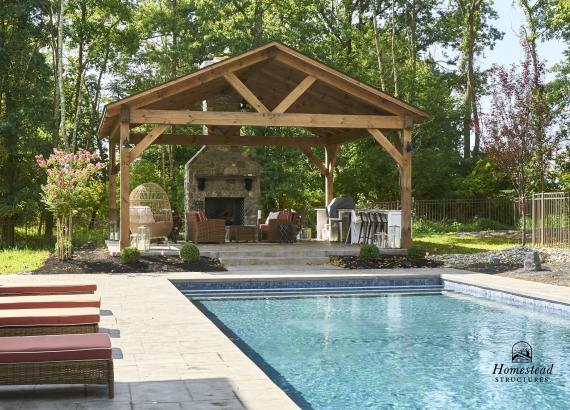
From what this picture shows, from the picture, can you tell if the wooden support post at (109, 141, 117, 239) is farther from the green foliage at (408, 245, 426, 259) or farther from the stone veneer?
the green foliage at (408, 245, 426, 259)

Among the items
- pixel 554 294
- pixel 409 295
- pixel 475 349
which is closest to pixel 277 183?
pixel 409 295

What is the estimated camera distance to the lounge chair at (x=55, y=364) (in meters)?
4.47

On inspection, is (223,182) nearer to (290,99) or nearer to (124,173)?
(290,99)

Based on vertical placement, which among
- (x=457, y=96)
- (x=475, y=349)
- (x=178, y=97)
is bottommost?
(x=475, y=349)

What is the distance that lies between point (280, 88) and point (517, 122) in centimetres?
652

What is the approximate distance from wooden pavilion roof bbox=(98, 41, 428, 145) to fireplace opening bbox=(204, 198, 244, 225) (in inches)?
126

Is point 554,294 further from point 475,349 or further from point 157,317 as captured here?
point 157,317

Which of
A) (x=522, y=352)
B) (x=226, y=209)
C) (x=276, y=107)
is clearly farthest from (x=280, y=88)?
(x=522, y=352)

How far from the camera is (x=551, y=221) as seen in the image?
17469mm

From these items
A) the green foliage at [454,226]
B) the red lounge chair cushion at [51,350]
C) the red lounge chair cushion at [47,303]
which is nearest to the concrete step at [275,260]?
the red lounge chair cushion at [47,303]

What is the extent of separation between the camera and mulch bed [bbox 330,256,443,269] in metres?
14.4

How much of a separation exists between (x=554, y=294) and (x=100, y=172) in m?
20.9

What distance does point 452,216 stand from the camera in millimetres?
28422

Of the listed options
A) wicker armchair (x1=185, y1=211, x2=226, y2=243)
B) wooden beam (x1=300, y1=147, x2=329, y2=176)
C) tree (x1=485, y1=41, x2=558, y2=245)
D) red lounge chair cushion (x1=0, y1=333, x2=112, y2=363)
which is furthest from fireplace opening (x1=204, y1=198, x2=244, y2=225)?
red lounge chair cushion (x1=0, y1=333, x2=112, y2=363)
